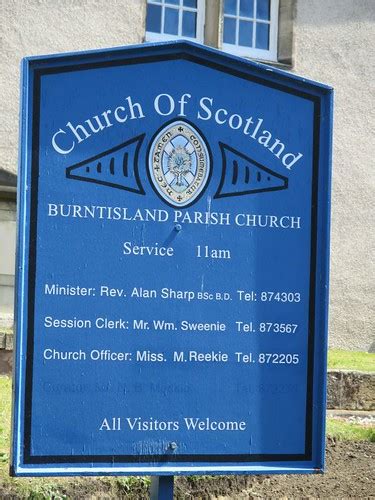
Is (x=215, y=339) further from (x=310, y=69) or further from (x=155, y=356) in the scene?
(x=310, y=69)

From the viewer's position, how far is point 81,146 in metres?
3.58

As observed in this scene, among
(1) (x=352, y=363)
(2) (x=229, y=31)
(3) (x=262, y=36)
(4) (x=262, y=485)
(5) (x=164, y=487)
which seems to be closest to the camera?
(5) (x=164, y=487)

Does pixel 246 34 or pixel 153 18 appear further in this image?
pixel 246 34

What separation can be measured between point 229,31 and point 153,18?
113 centimetres

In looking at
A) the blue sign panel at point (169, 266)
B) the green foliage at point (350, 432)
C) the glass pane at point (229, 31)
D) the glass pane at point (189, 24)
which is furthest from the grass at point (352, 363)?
the glass pane at point (189, 24)

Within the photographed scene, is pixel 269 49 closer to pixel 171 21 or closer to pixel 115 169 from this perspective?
pixel 171 21

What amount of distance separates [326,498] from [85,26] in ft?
26.5

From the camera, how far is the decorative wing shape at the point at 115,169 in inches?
140

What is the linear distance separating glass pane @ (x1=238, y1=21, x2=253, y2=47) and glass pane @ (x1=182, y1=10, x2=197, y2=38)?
688 millimetres

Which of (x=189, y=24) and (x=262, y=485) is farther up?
(x=189, y=24)

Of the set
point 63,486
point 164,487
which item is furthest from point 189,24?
point 164,487

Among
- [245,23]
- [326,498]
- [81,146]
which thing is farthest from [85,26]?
[81,146]

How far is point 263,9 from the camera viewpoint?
1376cm

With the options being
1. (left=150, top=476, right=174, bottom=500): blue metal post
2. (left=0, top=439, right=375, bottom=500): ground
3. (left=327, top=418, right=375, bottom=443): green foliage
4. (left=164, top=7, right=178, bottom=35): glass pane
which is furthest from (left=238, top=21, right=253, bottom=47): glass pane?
(left=150, top=476, right=174, bottom=500): blue metal post
